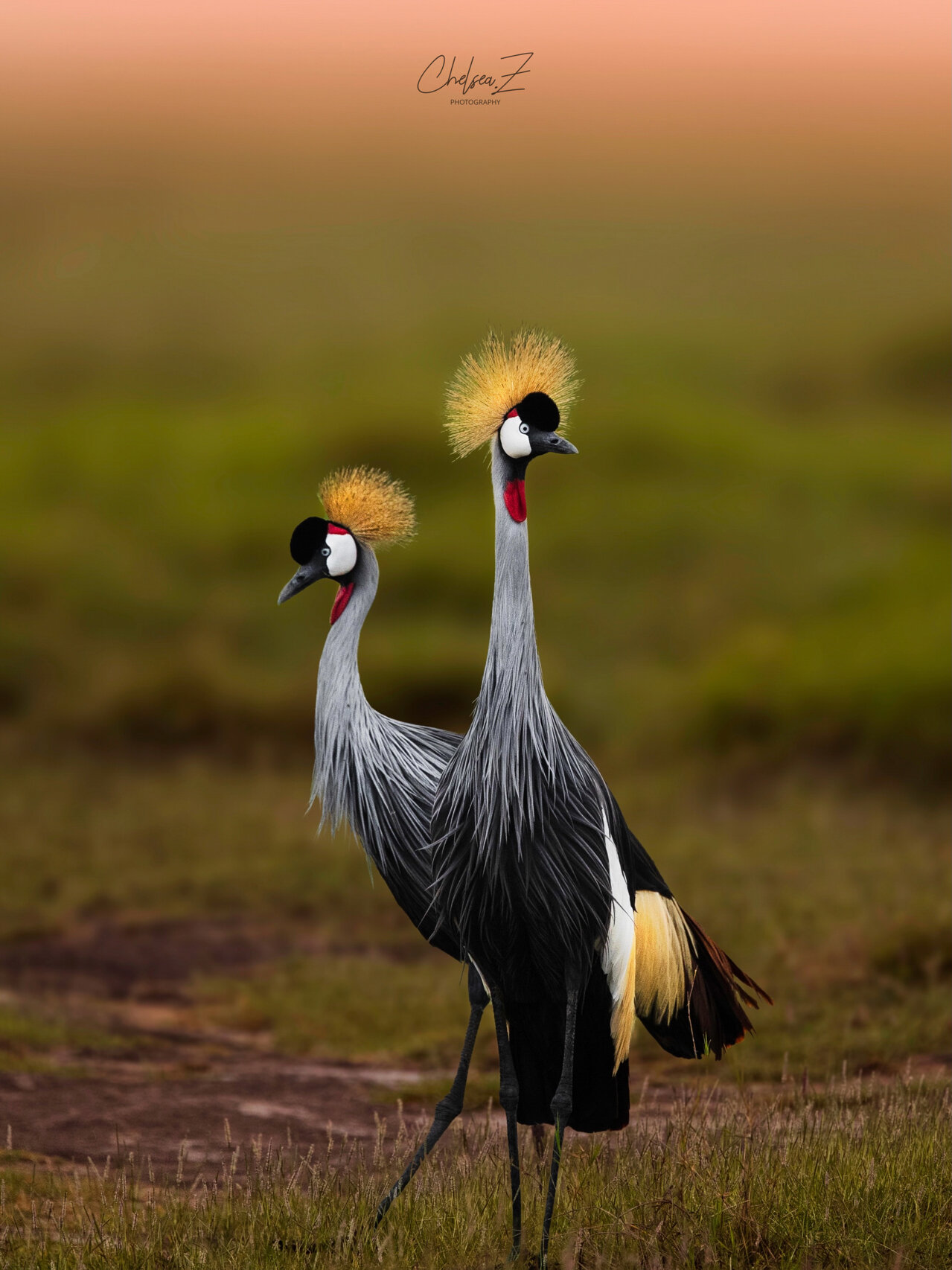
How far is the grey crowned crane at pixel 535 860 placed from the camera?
4.39 meters

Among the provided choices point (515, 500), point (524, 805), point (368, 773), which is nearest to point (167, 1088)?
point (368, 773)

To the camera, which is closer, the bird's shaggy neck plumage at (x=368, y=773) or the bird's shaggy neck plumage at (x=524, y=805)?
the bird's shaggy neck plumage at (x=524, y=805)

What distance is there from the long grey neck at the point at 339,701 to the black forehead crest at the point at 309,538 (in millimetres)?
184

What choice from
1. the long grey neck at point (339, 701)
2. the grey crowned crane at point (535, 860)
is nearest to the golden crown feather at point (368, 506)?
→ the long grey neck at point (339, 701)

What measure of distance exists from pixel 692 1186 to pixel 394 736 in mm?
2003

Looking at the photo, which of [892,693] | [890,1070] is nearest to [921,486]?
[892,693]

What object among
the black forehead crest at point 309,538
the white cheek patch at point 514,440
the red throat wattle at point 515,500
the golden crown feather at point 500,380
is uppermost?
the golden crown feather at point 500,380

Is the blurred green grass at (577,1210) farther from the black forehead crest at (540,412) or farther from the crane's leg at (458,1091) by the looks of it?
the black forehead crest at (540,412)

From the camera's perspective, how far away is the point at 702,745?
16891 millimetres

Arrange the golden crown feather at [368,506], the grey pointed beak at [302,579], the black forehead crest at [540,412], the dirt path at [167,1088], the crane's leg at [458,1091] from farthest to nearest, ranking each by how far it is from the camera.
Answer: the dirt path at [167,1088], the golden crown feather at [368,506], the grey pointed beak at [302,579], the crane's leg at [458,1091], the black forehead crest at [540,412]

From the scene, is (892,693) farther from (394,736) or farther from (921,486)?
(394,736)

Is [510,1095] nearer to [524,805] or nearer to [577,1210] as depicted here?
[577,1210]

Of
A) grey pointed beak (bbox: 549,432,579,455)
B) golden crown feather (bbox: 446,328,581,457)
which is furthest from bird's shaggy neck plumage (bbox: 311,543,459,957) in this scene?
grey pointed beak (bbox: 549,432,579,455)

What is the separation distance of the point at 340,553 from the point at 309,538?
0.44 ft
